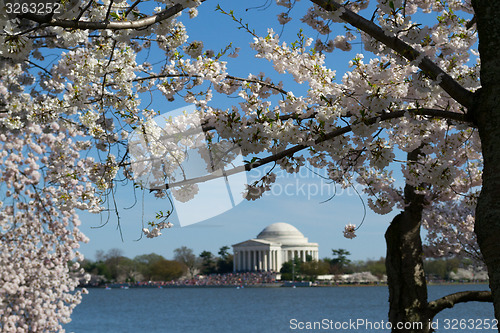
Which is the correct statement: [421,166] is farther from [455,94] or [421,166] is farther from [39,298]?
[39,298]

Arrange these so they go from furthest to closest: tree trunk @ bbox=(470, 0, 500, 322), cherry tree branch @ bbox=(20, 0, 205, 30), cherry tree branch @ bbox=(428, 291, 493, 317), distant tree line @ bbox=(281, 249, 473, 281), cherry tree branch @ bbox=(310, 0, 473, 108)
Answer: distant tree line @ bbox=(281, 249, 473, 281) < cherry tree branch @ bbox=(428, 291, 493, 317) < cherry tree branch @ bbox=(310, 0, 473, 108) < tree trunk @ bbox=(470, 0, 500, 322) < cherry tree branch @ bbox=(20, 0, 205, 30)

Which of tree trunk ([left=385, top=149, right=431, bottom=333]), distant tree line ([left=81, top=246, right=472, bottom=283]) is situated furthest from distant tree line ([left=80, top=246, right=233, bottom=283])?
tree trunk ([left=385, top=149, right=431, bottom=333])

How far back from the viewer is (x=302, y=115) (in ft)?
14.9

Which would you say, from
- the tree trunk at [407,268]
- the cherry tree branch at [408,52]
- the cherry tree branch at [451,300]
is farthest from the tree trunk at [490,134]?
the cherry tree branch at [451,300]

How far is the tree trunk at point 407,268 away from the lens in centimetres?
733

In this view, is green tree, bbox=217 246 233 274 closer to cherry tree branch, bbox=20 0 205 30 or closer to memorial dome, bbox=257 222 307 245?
memorial dome, bbox=257 222 307 245

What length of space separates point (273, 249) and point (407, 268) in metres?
110

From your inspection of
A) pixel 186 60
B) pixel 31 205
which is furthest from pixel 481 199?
pixel 31 205

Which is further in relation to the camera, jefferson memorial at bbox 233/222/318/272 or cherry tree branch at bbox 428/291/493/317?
jefferson memorial at bbox 233/222/318/272

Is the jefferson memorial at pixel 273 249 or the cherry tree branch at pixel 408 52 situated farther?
the jefferson memorial at pixel 273 249

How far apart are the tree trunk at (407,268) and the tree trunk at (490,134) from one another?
3679 millimetres

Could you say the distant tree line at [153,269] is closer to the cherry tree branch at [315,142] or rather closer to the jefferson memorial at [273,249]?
the jefferson memorial at [273,249]

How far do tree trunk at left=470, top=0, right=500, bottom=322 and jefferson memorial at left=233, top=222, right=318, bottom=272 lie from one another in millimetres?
113039

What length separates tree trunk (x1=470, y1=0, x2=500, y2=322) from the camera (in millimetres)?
3512
